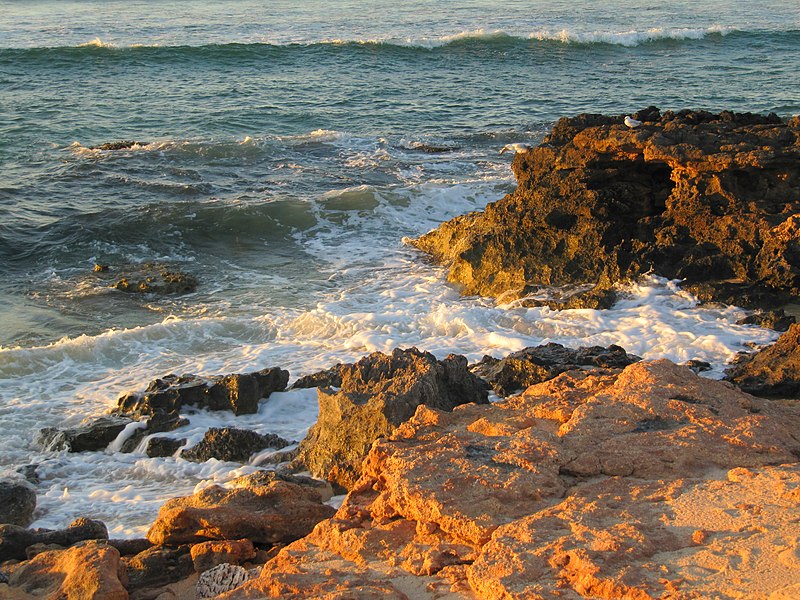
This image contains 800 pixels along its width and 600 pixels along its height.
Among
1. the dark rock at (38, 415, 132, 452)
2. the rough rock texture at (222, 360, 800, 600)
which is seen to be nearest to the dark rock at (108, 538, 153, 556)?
the rough rock texture at (222, 360, 800, 600)

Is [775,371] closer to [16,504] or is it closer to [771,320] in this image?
[771,320]

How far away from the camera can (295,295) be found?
10891 millimetres

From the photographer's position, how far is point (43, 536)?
530 cm

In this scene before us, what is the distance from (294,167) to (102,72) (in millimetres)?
10971

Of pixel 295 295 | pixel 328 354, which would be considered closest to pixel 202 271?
pixel 295 295

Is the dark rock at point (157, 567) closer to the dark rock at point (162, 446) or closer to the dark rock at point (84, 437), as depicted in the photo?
the dark rock at point (162, 446)

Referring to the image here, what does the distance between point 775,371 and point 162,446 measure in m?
4.90

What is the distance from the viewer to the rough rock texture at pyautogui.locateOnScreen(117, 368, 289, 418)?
738 cm

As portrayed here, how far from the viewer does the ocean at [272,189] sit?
27.5 feet

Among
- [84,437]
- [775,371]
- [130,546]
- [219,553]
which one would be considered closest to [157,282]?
[84,437]

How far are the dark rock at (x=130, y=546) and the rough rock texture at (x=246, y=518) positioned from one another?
0.33 ft

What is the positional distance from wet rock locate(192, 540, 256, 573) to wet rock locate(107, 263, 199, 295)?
6.56 meters

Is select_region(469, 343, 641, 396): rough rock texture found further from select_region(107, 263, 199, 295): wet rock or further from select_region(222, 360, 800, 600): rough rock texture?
select_region(107, 263, 199, 295): wet rock

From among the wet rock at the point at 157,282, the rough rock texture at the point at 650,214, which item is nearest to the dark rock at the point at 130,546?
the rough rock texture at the point at 650,214
